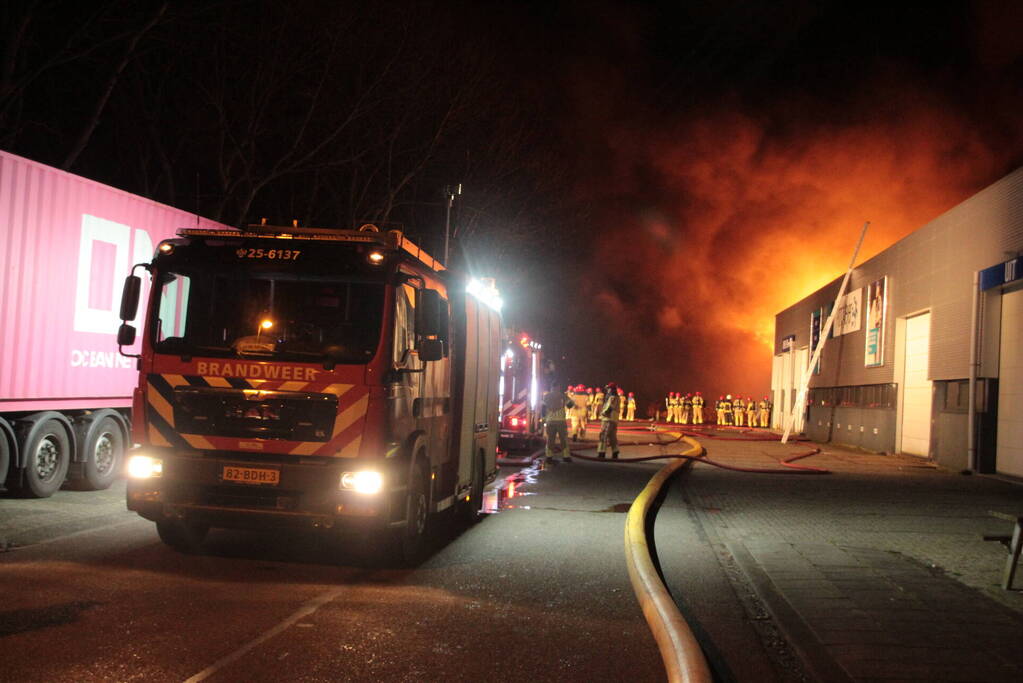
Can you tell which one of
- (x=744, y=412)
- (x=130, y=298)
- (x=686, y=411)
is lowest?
(x=686, y=411)

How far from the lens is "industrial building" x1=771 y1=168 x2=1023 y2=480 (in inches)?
766

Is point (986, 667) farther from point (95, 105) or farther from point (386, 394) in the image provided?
point (95, 105)

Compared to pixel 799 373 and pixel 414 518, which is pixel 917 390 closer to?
pixel 799 373

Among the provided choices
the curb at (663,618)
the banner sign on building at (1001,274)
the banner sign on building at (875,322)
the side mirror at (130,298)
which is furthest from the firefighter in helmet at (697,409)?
the side mirror at (130,298)

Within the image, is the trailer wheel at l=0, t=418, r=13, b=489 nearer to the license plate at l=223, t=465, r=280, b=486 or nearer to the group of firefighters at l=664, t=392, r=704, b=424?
the license plate at l=223, t=465, r=280, b=486

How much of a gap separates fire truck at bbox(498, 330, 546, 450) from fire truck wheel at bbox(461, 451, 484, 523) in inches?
371

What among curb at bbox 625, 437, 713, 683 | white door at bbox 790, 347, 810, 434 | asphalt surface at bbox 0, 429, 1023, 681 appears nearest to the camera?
curb at bbox 625, 437, 713, 683

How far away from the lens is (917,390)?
2527cm

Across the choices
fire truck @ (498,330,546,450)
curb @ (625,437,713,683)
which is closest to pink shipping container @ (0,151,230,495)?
curb @ (625,437,713,683)

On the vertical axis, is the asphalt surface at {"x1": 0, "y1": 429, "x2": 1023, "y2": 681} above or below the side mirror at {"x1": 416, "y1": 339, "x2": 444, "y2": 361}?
below

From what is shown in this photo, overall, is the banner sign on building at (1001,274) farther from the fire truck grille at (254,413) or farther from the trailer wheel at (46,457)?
the trailer wheel at (46,457)

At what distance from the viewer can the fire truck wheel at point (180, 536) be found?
8.07 m

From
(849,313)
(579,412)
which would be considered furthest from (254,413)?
(849,313)

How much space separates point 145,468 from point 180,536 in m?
0.92
